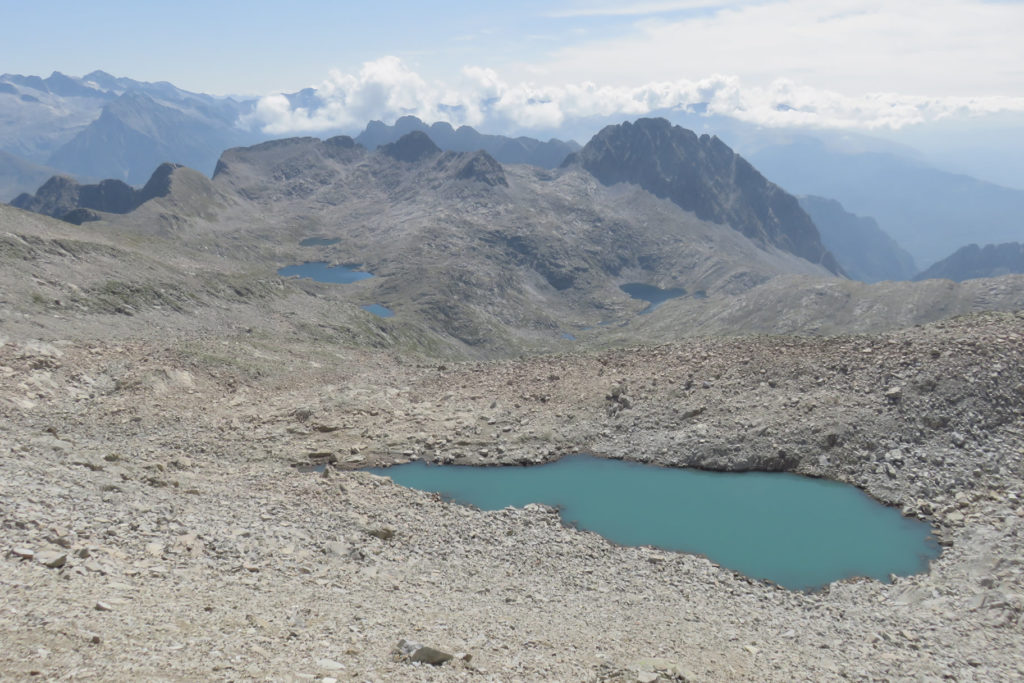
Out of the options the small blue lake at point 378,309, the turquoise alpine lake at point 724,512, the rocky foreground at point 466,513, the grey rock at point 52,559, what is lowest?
the small blue lake at point 378,309

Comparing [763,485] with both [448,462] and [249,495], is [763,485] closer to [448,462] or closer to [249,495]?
[448,462]

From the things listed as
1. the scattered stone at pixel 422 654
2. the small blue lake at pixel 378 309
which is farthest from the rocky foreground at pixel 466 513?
the small blue lake at pixel 378 309

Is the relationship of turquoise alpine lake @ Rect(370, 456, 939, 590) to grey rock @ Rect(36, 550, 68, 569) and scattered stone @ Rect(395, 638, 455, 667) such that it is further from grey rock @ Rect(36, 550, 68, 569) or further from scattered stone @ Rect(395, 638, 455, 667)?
grey rock @ Rect(36, 550, 68, 569)

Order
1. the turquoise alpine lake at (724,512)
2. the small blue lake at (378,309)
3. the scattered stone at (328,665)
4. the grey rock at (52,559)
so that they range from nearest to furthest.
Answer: the scattered stone at (328,665)
the grey rock at (52,559)
the turquoise alpine lake at (724,512)
the small blue lake at (378,309)

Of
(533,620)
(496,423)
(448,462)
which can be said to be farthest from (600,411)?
(533,620)

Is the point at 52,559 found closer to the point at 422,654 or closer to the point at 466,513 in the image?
the point at 422,654

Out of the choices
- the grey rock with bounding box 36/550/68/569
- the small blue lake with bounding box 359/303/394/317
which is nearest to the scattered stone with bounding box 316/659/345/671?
the grey rock with bounding box 36/550/68/569

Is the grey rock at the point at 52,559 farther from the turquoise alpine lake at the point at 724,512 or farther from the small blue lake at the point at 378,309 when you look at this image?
the small blue lake at the point at 378,309
